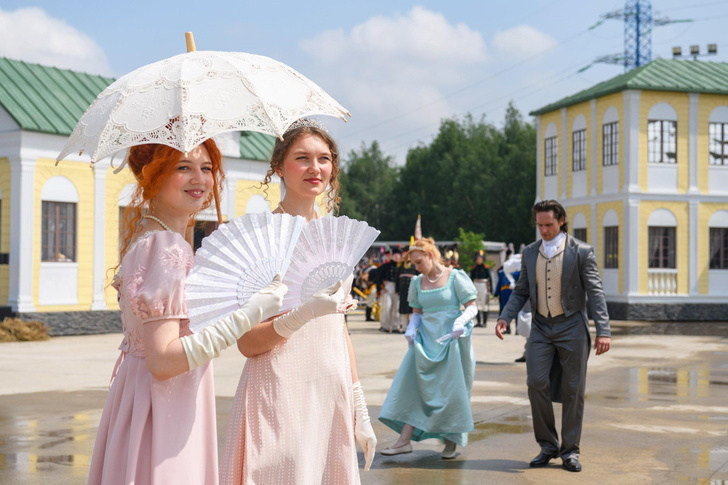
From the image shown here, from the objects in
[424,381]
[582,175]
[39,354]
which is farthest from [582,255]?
[582,175]

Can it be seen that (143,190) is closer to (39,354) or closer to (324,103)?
(324,103)

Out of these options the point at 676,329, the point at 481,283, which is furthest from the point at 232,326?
the point at 676,329

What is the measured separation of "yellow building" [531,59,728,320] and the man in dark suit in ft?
73.3

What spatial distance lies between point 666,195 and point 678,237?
4.77 feet

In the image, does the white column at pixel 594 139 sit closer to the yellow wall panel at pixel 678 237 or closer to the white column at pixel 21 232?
the yellow wall panel at pixel 678 237

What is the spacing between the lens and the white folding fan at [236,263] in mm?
2764

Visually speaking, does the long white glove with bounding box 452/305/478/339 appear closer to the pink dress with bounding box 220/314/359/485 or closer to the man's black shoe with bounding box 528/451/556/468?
the man's black shoe with bounding box 528/451/556/468

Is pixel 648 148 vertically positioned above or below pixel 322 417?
above

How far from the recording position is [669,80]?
29.5 m

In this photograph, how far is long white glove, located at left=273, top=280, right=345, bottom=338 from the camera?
3.02m

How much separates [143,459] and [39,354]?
13974 mm

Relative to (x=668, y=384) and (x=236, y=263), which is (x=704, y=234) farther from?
(x=236, y=263)

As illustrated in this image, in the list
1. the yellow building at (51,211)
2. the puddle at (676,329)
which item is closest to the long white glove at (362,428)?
the yellow building at (51,211)

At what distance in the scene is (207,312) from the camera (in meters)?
2.77
